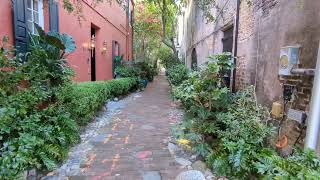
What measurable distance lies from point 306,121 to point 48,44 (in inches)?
162

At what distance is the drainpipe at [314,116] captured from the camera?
2.71m

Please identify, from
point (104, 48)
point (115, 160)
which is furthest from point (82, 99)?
point (104, 48)

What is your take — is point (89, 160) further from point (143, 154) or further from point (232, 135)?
point (232, 135)

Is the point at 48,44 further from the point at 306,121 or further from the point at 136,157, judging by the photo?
the point at 306,121

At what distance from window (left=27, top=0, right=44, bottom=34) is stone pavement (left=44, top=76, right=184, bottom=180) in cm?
249

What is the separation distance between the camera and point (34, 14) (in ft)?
17.5

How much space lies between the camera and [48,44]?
429 cm

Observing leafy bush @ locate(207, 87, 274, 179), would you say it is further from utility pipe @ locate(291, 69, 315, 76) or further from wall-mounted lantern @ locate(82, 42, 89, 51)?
wall-mounted lantern @ locate(82, 42, 89, 51)

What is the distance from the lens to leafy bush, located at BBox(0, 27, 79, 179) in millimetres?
2887

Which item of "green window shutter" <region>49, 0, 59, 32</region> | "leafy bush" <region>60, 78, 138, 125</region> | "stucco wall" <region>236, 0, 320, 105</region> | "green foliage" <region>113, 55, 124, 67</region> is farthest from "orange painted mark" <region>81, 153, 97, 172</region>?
"green foliage" <region>113, 55, 124, 67</region>

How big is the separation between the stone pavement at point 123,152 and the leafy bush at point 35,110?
31cm

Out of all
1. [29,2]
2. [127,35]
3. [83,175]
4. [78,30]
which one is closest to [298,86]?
[83,175]

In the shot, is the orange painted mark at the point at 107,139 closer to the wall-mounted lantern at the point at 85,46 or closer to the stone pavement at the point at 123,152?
the stone pavement at the point at 123,152

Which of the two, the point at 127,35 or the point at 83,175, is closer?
the point at 83,175
